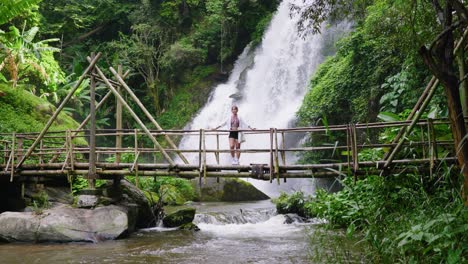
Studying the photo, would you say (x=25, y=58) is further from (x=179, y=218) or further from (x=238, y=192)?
(x=179, y=218)

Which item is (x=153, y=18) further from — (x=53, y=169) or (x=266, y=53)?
(x=53, y=169)

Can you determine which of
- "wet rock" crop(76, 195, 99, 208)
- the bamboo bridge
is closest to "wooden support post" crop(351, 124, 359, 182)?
the bamboo bridge

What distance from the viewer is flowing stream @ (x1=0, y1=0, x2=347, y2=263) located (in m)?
7.62

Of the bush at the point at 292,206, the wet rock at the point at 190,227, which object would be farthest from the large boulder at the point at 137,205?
the bush at the point at 292,206

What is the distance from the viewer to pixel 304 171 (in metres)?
8.53

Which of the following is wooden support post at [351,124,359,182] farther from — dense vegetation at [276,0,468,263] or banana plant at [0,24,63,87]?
banana plant at [0,24,63,87]

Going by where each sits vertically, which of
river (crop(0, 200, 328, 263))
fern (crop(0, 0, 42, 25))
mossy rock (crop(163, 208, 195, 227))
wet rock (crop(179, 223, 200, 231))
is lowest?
river (crop(0, 200, 328, 263))

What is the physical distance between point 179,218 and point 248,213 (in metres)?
2.18

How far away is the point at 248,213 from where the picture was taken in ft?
41.3

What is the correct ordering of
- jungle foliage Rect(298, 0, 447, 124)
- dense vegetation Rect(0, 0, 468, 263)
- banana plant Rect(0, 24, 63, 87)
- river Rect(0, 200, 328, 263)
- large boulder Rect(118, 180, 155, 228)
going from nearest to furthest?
dense vegetation Rect(0, 0, 468, 263) < river Rect(0, 200, 328, 263) < large boulder Rect(118, 180, 155, 228) < jungle foliage Rect(298, 0, 447, 124) < banana plant Rect(0, 24, 63, 87)

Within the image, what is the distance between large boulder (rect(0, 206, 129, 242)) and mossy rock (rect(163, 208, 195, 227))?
1885 mm

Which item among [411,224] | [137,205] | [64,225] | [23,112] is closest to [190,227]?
[137,205]

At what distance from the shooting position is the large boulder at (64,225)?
29.0ft

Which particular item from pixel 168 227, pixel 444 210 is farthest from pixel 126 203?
pixel 444 210
